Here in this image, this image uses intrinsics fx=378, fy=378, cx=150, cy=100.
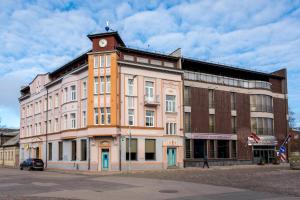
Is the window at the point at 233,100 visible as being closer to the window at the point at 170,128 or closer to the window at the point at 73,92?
the window at the point at 170,128

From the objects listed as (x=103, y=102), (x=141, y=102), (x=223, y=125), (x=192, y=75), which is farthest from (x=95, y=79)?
(x=223, y=125)

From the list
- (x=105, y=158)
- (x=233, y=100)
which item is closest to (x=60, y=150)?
(x=105, y=158)

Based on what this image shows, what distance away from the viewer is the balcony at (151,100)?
42.0m

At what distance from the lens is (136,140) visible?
41.1 meters

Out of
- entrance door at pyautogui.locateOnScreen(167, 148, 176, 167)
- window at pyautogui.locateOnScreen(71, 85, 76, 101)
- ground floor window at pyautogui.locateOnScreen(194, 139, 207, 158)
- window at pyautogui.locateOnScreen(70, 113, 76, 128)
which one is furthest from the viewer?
ground floor window at pyautogui.locateOnScreen(194, 139, 207, 158)

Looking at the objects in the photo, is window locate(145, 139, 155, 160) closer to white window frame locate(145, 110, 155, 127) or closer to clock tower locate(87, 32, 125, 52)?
white window frame locate(145, 110, 155, 127)

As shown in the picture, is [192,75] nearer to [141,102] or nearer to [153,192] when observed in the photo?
[141,102]

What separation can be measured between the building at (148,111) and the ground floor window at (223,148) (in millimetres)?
131

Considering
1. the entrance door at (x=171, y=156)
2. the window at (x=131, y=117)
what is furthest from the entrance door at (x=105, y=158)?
the entrance door at (x=171, y=156)

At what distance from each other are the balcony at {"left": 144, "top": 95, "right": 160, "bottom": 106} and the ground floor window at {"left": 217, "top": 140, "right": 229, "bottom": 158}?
1157 cm

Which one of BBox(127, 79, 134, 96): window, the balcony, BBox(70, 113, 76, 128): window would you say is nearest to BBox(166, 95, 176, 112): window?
the balcony

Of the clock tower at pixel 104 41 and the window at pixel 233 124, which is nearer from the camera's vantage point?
the clock tower at pixel 104 41

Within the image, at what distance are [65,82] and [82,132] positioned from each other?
7.53 metres

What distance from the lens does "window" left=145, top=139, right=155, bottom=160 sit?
41.7 metres
